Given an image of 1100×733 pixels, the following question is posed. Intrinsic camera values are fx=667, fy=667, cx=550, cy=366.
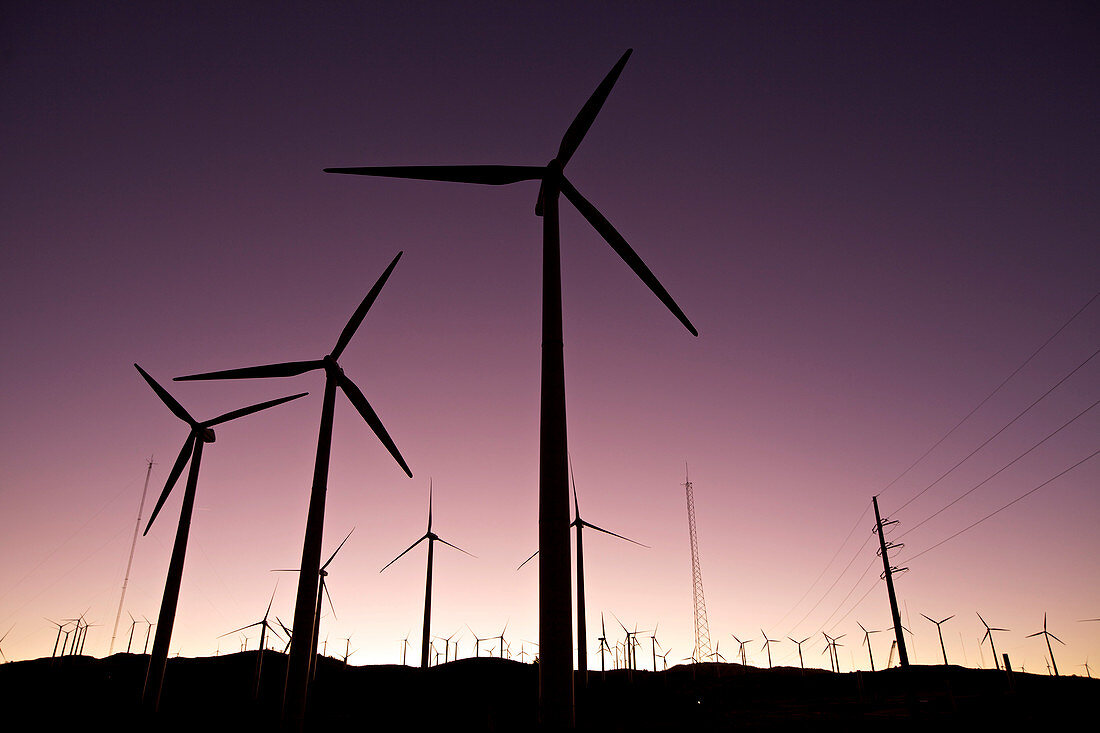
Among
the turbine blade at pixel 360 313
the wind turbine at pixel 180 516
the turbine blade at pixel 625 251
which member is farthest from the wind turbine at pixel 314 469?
the turbine blade at pixel 625 251

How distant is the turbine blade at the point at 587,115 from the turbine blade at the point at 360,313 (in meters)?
21.7

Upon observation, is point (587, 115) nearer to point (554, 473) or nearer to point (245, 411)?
point (554, 473)

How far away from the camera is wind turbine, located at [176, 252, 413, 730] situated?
99.3ft

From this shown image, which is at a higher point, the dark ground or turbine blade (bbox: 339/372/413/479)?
turbine blade (bbox: 339/372/413/479)

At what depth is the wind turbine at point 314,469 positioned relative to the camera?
30.3 meters

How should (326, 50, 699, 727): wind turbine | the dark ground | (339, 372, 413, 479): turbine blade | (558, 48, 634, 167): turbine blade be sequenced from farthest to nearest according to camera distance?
the dark ground → (339, 372, 413, 479): turbine blade → (558, 48, 634, 167): turbine blade → (326, 50, 699, 727): wind turbine

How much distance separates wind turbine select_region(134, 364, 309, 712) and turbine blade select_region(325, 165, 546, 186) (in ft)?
89.1

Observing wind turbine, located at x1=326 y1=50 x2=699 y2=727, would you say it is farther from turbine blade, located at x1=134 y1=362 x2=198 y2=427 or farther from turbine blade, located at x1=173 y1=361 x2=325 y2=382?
turbine blade, located at x1=134 y1=362 x2=198 y2=427

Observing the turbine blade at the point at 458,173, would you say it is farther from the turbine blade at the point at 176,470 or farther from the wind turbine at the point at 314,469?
the turbine blade at the point at 176,470

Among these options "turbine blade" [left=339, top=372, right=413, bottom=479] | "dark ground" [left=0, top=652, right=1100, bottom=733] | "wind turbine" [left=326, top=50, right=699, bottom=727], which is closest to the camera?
"wind turbine" [left=326, top=50, right=699, bottom=727]

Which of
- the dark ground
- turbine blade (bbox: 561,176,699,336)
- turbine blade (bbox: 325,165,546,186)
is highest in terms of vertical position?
turbine blade (bbox: 325,165,546,186)

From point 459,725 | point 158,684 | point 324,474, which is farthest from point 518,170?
point 459,725

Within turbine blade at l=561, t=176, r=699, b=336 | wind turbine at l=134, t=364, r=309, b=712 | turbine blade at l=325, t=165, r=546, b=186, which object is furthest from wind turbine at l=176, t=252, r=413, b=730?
turbine blade at l=561, t=176, r=699, b=336

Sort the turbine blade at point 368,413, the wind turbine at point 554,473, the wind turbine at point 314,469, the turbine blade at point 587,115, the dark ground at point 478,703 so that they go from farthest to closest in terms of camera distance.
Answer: the dark ground at point 478,703 → the turbine blade at point 368,413 → the wind turbine at point 314,469 → the turbine blade at point 587,115 → the wind turbine at point 554,473
